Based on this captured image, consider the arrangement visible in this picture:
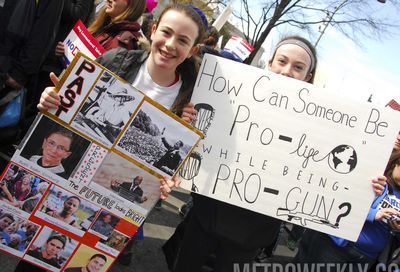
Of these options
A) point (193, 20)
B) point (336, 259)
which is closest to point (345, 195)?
point (336, 259)

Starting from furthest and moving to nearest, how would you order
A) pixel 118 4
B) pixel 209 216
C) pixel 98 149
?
pixel 118 4, pixel 209 216, pixel 98 149

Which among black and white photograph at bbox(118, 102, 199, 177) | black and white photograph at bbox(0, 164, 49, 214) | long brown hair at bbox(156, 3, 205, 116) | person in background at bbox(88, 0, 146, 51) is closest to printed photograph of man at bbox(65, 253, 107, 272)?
black and white photograph at bbox(0, 164, 49, 214)

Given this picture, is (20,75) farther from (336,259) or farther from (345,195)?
(336,259)

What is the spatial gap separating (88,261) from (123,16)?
1537 mm

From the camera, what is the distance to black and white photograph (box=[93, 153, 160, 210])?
159cm

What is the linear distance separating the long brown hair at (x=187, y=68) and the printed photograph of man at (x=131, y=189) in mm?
403

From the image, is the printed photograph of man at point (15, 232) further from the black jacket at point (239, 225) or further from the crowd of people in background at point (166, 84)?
the black jacket at point (239, 225)

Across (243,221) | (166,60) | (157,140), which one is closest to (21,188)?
(157,140)

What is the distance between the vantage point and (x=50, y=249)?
5.44 ft

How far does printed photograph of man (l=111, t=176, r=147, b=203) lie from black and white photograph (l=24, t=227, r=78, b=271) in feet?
1.07

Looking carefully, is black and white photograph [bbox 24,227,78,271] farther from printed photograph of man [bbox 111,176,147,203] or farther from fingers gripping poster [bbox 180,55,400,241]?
fingers gripping poster [bbox 180,55,400,241]

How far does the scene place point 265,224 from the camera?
1.92m

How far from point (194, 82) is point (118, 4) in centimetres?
96

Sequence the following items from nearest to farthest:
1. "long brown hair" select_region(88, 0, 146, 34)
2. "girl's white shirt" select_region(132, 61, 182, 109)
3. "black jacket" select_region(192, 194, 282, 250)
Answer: "girl's white shirt" select_region(132, 61, 182, 109), "black jacket" select_region(192, 194, 282, 250), "long brown hair" select_region(88, 0, 146, 34)
